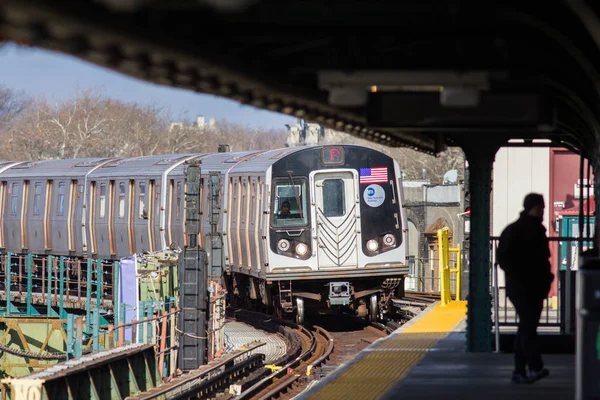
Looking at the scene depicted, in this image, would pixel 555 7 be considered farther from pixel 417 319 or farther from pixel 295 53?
pixel 417 319

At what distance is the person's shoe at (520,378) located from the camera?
943 centimetres

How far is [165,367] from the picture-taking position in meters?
19.6

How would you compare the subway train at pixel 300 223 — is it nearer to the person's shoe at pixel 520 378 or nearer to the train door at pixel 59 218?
the train door at pixel 59 218

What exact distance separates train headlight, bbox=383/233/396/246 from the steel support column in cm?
1166

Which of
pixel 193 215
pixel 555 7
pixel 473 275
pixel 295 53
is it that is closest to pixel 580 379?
pixel 555 7

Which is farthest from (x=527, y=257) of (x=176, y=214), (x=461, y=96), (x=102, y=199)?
(x=102, y=199)

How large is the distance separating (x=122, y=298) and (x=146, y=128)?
3075 inches

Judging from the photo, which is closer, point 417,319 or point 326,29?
point 326,29

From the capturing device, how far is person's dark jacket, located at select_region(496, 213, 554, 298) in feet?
29.6

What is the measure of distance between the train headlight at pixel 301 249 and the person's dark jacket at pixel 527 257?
44.3 ft

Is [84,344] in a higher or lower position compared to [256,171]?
lower

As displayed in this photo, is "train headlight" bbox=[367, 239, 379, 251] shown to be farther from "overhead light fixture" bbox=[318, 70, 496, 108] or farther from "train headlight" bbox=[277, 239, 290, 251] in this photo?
"overhead light fixture" bbox=[318, 70, 496, 108]

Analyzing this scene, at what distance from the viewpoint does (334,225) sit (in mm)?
22781

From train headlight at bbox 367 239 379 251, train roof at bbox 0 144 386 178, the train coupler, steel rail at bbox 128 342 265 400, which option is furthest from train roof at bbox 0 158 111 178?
steel rail at bbox 128 342 265 400
